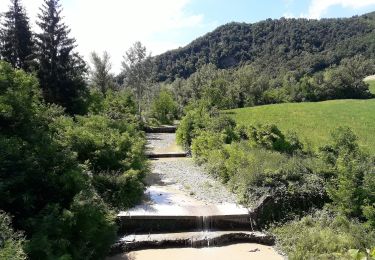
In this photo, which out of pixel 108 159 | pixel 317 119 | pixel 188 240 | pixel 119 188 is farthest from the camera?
pixel 317 119

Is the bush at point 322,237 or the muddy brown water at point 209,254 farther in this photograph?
the muddy brown water at point 209,254

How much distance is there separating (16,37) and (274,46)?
381 feet

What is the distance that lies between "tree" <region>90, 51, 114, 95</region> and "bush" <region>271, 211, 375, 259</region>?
3653 cm

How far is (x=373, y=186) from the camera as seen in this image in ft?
43.2

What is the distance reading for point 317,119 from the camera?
39188mm

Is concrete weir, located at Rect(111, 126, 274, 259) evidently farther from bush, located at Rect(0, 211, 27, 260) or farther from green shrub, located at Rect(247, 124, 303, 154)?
bush, located at Rect(0, 211, 27, 260)

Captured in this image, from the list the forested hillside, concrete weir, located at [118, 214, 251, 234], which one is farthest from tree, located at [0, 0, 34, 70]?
the forested hillside

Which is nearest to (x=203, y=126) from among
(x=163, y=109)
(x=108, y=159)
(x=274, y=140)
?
(x=274, y=140)

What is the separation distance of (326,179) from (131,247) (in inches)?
313

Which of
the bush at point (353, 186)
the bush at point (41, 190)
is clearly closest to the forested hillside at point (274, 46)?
the bush at point (353, 186)

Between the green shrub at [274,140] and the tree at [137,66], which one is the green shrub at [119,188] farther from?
the tree at [137,66]

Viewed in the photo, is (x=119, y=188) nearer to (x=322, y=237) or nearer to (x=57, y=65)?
(x=322, y=237)

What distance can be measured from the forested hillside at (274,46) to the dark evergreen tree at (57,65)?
9629 cm

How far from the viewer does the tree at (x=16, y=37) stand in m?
31.0
